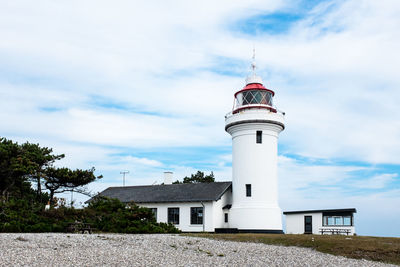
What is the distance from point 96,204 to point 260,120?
1071 cm

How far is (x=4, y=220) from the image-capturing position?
1702cm

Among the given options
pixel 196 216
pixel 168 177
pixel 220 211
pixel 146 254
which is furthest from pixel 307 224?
pixel 146 254

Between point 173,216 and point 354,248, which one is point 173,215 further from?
point 354,248

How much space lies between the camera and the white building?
985 inches

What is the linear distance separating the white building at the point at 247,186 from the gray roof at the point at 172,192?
77mm

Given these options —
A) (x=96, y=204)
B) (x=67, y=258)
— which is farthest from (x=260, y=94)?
(x=67, y=258)

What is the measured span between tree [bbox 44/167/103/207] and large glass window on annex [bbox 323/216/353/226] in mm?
14195

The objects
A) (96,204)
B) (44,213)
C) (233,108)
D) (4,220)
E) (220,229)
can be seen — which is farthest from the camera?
(233,108)

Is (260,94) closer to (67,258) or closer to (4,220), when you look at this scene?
(4,220)

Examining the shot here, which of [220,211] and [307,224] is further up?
[220,211]

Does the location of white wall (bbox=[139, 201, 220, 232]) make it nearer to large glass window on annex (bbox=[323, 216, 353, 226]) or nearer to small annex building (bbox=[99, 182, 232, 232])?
small annex building (bbox=[99, 182, 232, 232])

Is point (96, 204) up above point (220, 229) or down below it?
above

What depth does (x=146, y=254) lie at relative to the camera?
11391 millimetres

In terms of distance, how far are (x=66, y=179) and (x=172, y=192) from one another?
7.91m
